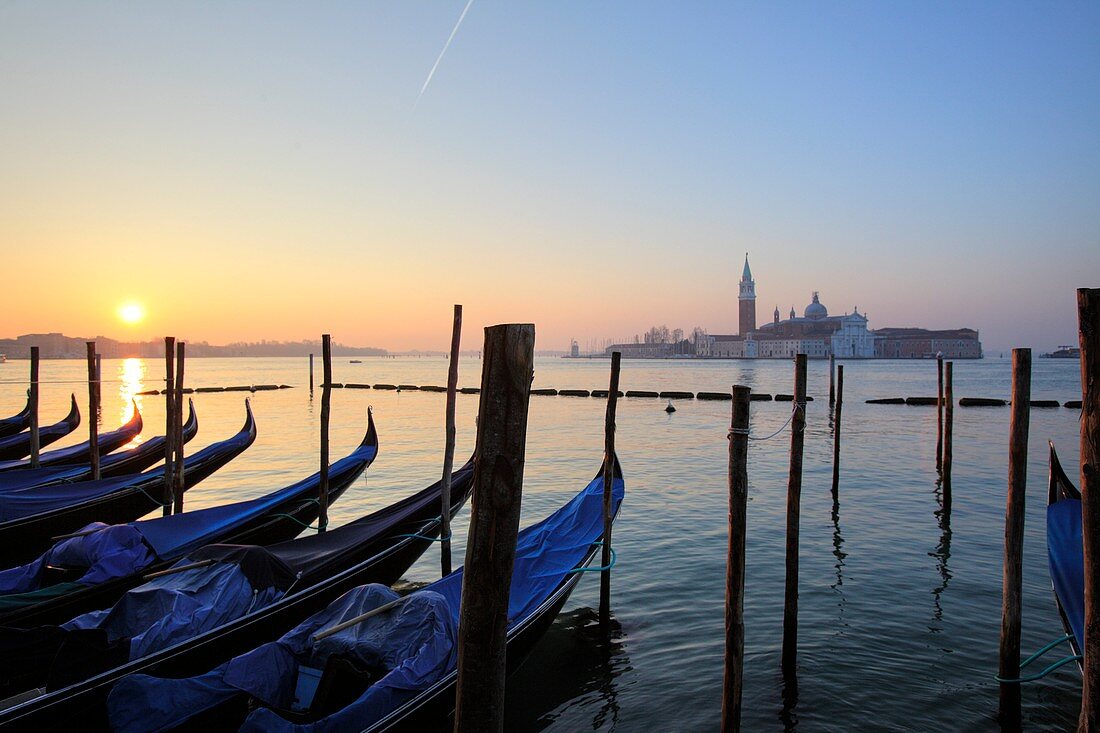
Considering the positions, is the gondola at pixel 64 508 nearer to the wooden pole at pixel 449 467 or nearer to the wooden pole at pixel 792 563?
the wooden pole at pixel 449 467

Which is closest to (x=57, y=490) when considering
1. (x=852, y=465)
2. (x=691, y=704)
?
(x=691, y=704)

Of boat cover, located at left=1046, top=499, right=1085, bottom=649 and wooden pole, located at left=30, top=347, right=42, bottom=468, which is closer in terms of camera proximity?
boat cover, located at left=1046, top=499, right=1085, bottom=649

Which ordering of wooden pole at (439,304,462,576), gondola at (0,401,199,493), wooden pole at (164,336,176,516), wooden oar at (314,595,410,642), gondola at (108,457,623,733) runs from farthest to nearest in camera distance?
gondola at (0,401,199,493) < wooden pole at (164,336,176,516) < wooden pole at (439,304,462,576) < wooden oar at (314,595,410,642) < gondola at (108,457,623,733)

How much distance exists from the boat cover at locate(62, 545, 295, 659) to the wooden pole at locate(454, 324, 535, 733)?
2520 millimetres

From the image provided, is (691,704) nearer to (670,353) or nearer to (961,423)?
(961,423)

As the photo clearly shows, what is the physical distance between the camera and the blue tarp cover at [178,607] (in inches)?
153

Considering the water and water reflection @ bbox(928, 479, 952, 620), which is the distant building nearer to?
the water

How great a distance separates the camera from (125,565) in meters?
5.09

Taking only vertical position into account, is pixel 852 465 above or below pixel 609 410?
below

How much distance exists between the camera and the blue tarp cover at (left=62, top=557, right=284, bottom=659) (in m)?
3.90

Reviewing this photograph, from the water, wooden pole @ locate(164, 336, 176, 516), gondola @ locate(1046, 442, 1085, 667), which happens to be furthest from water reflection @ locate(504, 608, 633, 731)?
wooden pole @ locate(164, 336, 176, 516)

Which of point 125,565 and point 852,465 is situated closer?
point 125,565

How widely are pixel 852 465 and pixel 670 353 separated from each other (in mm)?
155808

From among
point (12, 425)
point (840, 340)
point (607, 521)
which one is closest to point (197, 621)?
point (607, 521)
